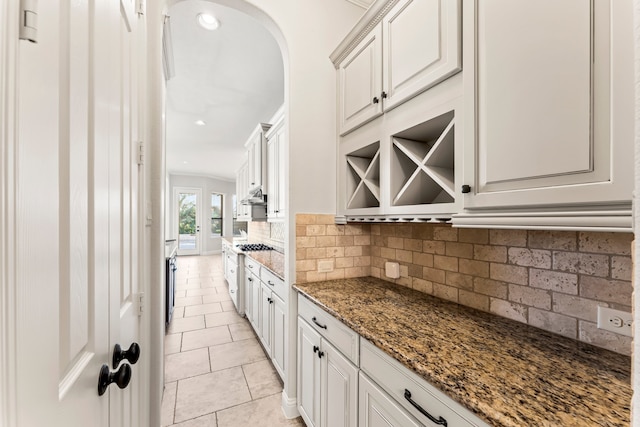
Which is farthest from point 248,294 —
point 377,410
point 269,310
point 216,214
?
point 216,214

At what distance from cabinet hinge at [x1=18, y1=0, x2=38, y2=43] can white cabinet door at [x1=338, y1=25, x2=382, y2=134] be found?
1437 mm

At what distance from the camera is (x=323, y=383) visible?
1.50m

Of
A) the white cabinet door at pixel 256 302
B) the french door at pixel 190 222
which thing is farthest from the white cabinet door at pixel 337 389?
the french door at pixel 190 222

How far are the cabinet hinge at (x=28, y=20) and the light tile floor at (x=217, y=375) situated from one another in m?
2.25

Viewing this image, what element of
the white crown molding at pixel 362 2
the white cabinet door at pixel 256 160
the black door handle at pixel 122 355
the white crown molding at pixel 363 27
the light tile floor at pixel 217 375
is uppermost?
the white crown molding at pixel 362 2

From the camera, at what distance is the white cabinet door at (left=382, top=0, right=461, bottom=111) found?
1129 millimetres

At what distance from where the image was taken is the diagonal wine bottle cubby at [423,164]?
4.23 feet

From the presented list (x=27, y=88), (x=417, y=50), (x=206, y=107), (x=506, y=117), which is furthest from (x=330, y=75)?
(x=206, y=107)

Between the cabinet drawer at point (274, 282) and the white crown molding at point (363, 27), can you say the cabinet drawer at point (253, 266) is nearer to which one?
the cabinet drawer at point (274, 282)

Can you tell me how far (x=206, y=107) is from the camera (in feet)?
12.7

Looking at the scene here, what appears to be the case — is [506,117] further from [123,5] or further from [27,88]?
[123,5]

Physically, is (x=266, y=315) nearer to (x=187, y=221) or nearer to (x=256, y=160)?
(x=256, y=160)

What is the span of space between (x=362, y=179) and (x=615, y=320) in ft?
4.31

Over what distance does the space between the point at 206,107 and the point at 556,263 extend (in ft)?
13.8
